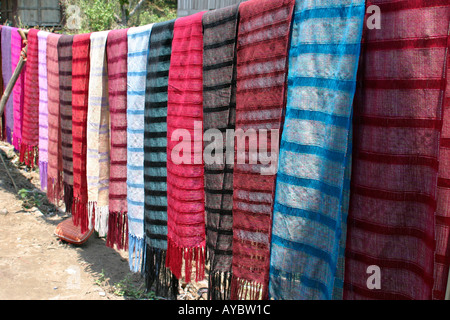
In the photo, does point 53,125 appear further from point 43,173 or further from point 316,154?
point 316,154

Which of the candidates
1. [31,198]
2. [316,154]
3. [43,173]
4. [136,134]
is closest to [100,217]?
[136,134]

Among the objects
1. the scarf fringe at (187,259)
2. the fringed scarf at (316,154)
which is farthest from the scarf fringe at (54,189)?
the fringed scarf at (316,154)

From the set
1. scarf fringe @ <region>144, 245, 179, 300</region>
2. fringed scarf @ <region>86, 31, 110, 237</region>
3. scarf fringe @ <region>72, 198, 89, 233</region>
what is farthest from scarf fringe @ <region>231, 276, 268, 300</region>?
scarf fringe @ <region>72, 198, 89, 233</region>

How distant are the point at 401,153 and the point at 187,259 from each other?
41.8 inches

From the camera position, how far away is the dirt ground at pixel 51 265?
2824 millimetres

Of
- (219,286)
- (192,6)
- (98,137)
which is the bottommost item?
(219,286)

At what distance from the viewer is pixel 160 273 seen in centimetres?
199

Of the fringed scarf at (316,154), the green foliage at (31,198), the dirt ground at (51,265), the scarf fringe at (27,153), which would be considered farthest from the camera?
the green foliage at (31,198)

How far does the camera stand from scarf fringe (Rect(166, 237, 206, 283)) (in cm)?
172

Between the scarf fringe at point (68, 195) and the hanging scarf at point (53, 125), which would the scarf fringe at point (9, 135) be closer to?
the hanging scarf at point (53, 125)

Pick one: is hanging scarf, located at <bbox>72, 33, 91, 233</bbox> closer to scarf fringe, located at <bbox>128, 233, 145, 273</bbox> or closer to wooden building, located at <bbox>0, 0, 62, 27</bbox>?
scarf fringe, located at <bbox>128, 233, 145, 273</bbox>

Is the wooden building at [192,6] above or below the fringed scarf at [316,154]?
above

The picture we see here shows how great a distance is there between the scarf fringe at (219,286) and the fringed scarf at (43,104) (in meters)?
2.04

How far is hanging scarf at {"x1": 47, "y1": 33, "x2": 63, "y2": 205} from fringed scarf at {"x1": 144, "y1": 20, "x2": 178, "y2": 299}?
1.16 meters
